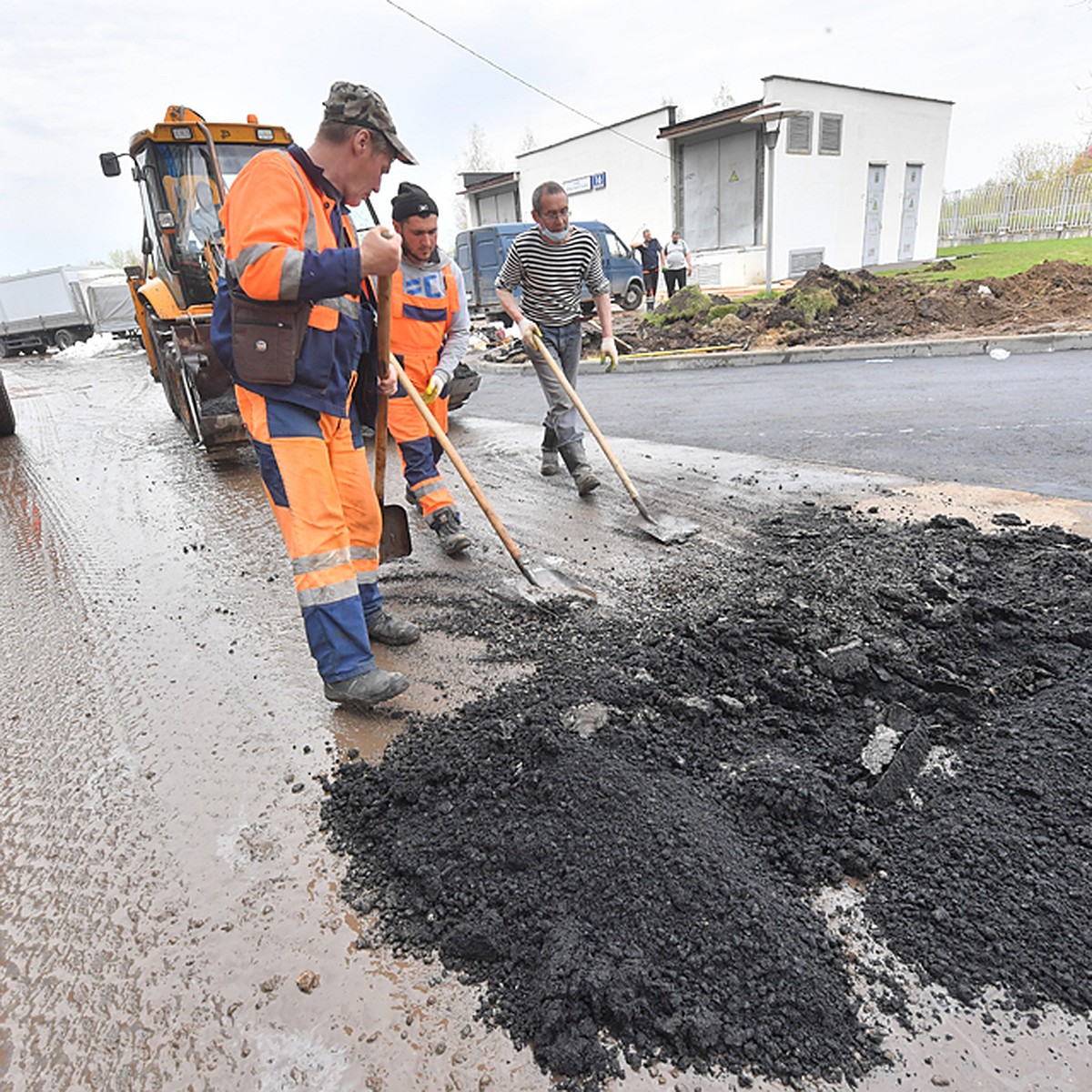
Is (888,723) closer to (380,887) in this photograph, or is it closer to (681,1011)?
(681,1011)

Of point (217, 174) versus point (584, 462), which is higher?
point (217, 174)

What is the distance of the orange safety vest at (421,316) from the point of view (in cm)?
409

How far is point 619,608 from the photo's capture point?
3316 mm

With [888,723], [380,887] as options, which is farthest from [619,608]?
[380,887]

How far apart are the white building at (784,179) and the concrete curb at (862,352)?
11980 mm

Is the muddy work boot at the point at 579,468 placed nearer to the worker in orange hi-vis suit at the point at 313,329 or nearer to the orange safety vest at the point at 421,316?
the orange safety vest at the point at 421,316

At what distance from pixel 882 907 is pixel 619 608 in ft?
5.69

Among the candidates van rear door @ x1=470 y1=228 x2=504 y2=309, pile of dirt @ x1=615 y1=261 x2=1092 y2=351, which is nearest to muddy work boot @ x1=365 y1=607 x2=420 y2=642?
pile of dirt @ x1=615 y1=261 x2=1092 y2=351

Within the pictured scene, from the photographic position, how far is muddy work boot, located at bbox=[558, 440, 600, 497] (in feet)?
16.2

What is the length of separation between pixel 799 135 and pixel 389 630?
24.0 meters

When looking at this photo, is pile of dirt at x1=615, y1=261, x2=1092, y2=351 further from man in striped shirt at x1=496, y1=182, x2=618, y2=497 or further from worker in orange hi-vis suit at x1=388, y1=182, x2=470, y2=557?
worker in orange hi-vis suit at x1=388, y1=182, x2=470, y2=557

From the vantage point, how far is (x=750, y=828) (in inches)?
76.5

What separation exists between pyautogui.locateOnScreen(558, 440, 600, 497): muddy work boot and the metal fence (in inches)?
1204

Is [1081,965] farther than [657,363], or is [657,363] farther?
[657,363]
